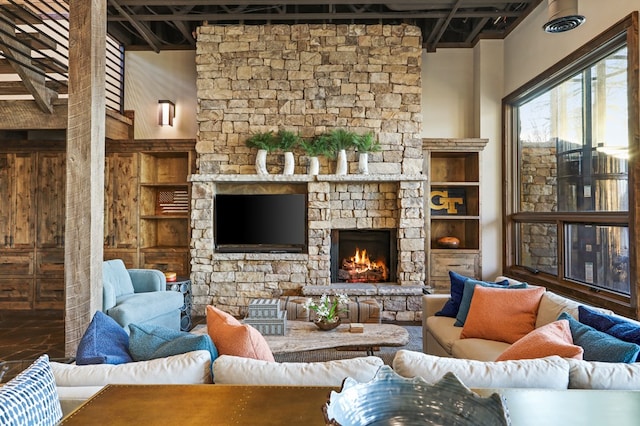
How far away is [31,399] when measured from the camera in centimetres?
108

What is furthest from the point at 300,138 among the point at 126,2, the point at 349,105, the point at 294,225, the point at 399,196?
the point at 126,2

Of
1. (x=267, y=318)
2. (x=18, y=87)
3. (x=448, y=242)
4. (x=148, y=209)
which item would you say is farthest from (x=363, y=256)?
(x=18, y=87)

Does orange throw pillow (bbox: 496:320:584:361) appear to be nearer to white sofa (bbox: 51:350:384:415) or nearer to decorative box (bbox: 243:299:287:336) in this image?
white sofa (bbox: 51:350:384:415)

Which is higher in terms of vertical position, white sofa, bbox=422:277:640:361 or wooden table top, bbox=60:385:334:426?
wooden table top, bbox=60:385:334:426

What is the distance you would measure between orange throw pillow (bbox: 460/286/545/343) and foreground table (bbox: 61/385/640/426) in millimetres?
1543

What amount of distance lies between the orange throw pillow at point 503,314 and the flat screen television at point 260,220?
9.19 feet

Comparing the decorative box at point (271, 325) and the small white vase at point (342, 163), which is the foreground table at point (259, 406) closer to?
the decorative box at point (271, 325)

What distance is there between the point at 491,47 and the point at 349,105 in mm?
2121

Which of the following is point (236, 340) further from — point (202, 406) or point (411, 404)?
point (411, 404)

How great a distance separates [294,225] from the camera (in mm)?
5340

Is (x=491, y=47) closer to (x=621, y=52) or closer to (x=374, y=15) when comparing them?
(x=374, y=15)

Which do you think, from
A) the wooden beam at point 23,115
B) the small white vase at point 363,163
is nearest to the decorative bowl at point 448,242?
the small white vase at point 363,163

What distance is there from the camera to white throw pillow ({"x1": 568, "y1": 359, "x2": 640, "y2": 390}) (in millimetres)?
1441

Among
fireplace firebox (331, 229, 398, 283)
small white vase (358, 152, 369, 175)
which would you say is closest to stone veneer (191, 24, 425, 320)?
small white vase (358, 152, 369, 175)
